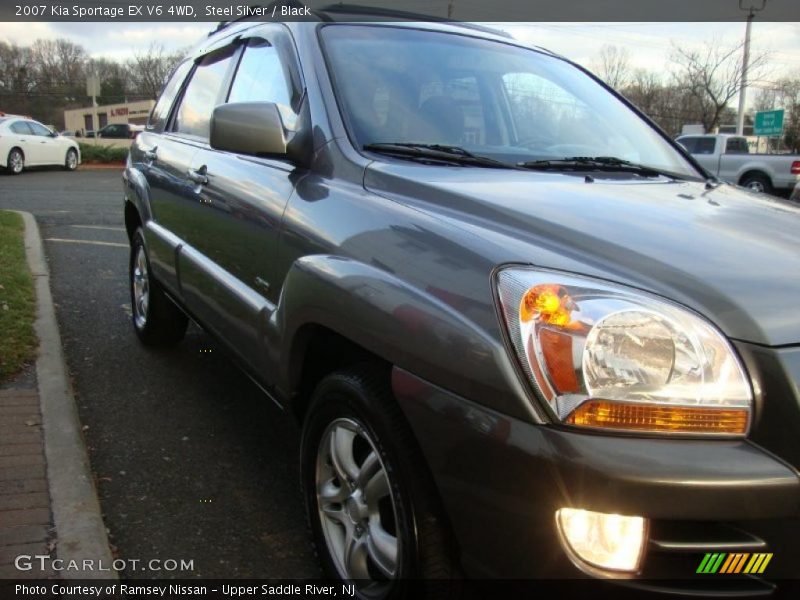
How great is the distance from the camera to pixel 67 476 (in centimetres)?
288

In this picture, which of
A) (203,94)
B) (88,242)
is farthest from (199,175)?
(88,242)

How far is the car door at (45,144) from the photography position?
20688mm

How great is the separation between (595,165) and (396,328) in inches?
50.2

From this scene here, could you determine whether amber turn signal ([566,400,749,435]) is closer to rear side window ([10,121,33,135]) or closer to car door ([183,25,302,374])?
car door ([183,25,302,374])

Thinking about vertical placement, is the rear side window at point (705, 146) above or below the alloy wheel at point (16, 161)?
above

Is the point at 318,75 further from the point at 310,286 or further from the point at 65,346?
the point at 65,346

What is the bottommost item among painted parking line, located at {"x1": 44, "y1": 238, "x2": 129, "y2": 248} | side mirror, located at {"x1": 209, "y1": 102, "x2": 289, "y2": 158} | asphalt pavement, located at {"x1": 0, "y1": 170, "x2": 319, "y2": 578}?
asphalt pavement, located at {"x1": 0, "y1": 170, "x2": 319, "y2": 578}

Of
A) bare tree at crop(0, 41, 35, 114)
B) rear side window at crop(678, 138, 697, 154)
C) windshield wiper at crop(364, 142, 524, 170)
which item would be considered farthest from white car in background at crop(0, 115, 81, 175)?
bare tree at crop(0, 41, 35, 114)

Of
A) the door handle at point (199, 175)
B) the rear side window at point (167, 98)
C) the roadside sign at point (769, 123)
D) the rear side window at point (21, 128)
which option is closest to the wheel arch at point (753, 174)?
the roadside sign at point (769, 123)

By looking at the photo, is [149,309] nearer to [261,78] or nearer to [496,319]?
[261,78]

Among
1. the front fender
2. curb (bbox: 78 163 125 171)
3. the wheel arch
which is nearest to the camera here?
the front fender

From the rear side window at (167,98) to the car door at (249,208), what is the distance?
1306 millimetres

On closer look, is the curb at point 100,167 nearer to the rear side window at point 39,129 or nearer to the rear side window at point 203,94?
the rear side window at point 39,129

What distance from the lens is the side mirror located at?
8.09ft
